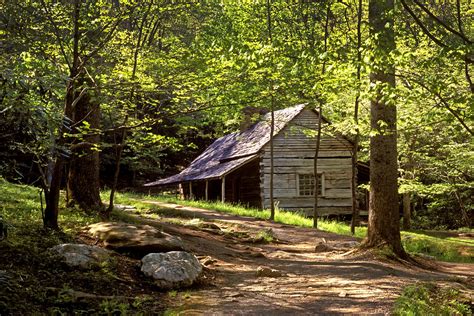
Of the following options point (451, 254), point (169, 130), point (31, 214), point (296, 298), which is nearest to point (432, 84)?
point (296, 298)

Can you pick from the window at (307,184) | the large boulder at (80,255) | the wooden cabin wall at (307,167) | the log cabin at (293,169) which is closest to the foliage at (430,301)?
the large boulder at (80,255)

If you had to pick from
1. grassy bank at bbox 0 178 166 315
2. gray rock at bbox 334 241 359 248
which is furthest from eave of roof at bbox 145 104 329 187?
grassy bank at bbox 0 178 166 315

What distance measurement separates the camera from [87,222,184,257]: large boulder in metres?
8.49

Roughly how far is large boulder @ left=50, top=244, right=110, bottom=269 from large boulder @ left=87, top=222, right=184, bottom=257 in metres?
0.78

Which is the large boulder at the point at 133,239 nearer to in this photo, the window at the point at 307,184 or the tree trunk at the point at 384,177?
the tree trunk at the point at 384,177

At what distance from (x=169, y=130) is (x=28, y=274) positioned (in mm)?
33777

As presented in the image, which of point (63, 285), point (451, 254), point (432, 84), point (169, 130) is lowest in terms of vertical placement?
point (451, 254)

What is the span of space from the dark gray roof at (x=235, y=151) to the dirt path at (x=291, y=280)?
1307cm

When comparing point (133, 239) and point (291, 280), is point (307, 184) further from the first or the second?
point (133, 239)

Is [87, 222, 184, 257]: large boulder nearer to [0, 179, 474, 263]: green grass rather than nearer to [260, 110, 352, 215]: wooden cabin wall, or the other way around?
[0, 179, 474, 263]: green grass

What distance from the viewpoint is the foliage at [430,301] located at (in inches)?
241

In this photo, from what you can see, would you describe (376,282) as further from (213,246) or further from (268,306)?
(213,246)

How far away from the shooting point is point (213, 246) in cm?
1106

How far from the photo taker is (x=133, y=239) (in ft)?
28.3
